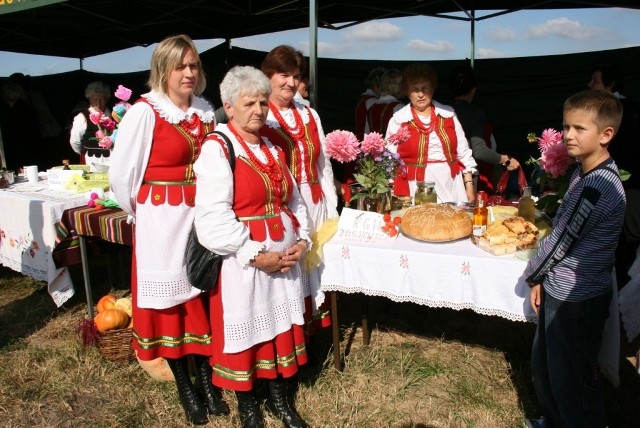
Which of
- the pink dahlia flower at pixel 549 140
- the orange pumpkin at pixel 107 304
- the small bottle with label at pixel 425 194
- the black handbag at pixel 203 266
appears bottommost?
the orange pumpkin at pixel 107 304

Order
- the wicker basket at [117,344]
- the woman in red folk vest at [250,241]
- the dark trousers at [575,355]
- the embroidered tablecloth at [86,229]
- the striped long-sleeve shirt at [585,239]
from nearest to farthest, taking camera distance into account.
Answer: the striped long-sleeve shirt at [585,239]
the dark trousers at [575,355]
the woman in red folk vest at [250,241]
the embroidered tablecloth at [86,229]
the wicker basket at [117,344]

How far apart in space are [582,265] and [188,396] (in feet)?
6.28

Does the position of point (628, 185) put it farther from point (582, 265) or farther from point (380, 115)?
point (380, 115)

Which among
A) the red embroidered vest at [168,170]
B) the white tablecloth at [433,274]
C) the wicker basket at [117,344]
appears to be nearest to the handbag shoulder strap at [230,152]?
the red embroidered vest at [168,170]

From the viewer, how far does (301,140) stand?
262cm

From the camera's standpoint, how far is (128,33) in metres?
8.80

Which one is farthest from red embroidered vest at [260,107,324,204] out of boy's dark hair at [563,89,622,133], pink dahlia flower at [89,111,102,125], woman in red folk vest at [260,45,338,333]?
pink dahlia flower at [89,111,102,125]

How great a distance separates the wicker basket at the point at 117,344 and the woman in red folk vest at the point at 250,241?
122 centimetres

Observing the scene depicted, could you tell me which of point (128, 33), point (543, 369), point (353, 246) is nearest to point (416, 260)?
point (353, 246)

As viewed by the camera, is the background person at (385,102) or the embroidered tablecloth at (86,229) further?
the background person at (385,102)

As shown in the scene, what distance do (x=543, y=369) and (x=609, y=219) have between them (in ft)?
2.21

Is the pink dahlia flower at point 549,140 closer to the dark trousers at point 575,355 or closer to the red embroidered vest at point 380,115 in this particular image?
the dark trousers at point 575,355

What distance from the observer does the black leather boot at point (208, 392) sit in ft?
8.64

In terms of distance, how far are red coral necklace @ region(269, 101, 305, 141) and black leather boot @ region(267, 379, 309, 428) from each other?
118 centimetres
